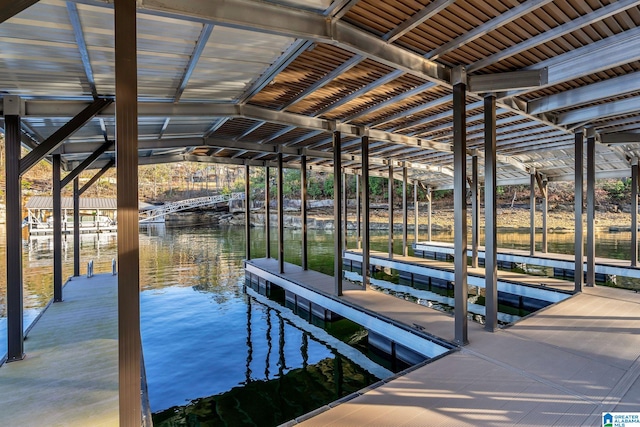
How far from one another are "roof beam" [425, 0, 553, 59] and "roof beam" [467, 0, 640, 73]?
60cm

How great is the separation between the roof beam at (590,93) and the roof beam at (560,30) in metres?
2.12

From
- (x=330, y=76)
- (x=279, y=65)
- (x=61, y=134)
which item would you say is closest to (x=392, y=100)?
(x=330, y=76)

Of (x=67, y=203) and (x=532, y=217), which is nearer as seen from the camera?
(x=532, y=217)

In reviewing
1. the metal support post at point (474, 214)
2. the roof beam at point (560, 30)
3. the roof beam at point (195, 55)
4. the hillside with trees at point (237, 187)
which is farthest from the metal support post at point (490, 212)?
the hillside with trees at point (237, 187)

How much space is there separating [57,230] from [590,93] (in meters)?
9.70

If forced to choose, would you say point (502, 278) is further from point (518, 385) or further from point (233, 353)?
point (233, 353)

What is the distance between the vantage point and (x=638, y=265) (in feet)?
36.8

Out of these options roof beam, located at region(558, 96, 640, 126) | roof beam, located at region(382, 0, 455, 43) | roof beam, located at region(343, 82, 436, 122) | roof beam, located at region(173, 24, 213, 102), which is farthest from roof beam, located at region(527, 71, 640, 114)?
roof beam, located at region(173, 24, 213, 102)

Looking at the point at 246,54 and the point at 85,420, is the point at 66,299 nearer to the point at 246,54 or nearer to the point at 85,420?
the point at 85,420

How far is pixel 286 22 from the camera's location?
345 cm

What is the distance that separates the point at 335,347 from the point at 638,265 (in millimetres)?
10840

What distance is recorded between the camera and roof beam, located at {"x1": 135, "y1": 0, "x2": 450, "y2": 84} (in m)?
2.99

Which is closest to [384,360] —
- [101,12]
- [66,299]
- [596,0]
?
[596,0]

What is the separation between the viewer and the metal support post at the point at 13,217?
4.41 meters
